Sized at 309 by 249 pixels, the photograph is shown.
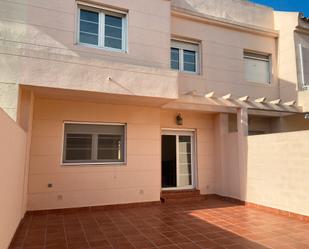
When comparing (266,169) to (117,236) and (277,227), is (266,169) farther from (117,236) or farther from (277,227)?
(117,236)

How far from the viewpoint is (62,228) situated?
5891 millimetres

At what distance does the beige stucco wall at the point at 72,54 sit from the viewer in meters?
5.94

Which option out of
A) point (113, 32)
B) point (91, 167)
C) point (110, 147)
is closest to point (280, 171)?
point (110, 147)

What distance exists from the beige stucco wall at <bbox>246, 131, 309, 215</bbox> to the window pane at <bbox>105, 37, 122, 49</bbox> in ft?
16.7

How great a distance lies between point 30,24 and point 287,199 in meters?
8.18

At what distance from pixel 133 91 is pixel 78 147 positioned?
8.28 feet

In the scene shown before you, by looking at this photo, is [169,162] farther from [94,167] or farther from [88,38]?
[88,38]

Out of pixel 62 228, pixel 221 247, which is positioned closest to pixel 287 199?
pixel 221 247

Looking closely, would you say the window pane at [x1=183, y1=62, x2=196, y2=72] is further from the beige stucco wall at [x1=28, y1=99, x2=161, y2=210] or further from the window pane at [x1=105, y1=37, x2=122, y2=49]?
the window pane at [x1=105, y1=37, x2=122, y2=49]

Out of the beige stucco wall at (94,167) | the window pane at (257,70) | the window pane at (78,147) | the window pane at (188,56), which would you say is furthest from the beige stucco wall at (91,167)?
the window pane at (257,70)

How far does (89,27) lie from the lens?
7.58 m

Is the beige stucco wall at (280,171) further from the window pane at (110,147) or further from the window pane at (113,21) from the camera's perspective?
the window pane at (113,21)

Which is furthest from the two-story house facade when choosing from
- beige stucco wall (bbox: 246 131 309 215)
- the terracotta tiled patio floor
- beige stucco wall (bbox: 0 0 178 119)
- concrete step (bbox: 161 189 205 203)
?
the terracotta tiled patio floor

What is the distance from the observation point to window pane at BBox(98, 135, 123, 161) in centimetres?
812
